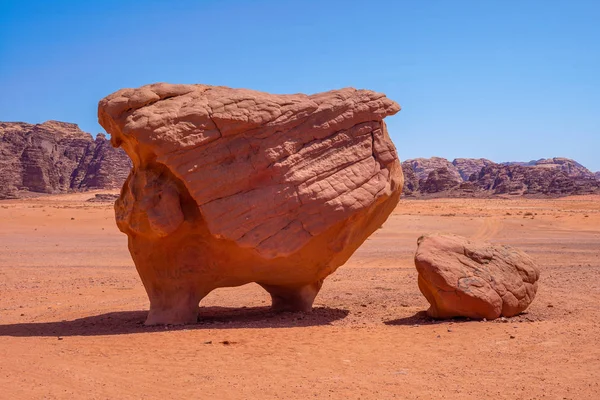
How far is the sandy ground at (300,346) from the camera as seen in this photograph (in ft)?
22.2

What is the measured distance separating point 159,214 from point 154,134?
1400 millimetres

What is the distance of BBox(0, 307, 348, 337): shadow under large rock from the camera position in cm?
1033

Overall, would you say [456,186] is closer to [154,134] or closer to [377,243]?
[377,243]

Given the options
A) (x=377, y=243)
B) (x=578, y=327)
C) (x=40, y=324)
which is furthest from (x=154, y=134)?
(x=377, y=243)

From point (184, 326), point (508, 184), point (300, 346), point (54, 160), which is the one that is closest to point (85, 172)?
point (54, 160)

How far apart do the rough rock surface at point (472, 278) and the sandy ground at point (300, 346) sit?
1.14 ft

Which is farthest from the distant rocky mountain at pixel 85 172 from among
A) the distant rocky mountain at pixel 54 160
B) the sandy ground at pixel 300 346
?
the sandy ground at pixel 300 346

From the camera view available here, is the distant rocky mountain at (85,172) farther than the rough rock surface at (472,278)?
Yes

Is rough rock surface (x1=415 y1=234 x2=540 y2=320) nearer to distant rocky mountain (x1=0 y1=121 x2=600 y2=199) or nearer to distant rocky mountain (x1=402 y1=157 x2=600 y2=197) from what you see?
distant rocky mountain (x1=0 y1=121 x2=600 y2=199)

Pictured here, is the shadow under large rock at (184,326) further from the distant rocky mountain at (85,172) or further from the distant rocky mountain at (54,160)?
the distant rocky mountain at (85,172)

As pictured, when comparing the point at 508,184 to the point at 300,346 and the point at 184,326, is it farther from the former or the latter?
the point at 300,346

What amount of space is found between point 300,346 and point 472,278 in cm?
344

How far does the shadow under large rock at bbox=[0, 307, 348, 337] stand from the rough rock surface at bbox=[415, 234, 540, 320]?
2.07 metres

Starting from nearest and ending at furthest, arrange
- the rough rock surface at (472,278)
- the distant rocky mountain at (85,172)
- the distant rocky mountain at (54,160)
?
the rough rock surface at (472,278) → the distant rocky mountain at (54,160) → the distant rocky mountain at (85,172)
